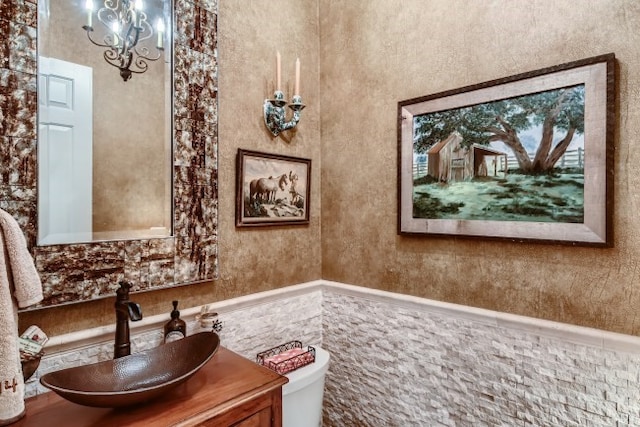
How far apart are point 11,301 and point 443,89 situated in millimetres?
1740

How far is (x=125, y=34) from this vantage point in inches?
56.9

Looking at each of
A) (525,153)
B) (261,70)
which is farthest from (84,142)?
(525,153)

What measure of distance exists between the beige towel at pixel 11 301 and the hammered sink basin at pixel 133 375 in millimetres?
77

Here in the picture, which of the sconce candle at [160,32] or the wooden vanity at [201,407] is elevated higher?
the sconce candle at [160,32]

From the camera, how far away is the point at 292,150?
2057mm

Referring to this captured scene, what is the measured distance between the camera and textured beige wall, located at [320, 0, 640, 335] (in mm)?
1275

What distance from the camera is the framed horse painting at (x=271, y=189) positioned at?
180 centimetres

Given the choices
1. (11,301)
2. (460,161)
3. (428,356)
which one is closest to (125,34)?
(11,301)

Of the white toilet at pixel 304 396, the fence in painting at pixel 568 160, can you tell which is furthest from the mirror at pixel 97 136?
the fence in painting at pixel 568 160

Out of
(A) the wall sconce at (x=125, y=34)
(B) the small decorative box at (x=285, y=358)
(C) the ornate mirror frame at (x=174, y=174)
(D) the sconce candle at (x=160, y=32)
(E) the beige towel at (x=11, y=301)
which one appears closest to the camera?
(E) the beige towel at (x=11, y=301)

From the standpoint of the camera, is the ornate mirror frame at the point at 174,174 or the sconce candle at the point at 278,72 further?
the sconce candle at the point at 278,72

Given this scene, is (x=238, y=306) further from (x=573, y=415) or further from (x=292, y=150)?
(x=573, y=415)

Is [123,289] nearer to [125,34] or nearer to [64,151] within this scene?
[64,151]

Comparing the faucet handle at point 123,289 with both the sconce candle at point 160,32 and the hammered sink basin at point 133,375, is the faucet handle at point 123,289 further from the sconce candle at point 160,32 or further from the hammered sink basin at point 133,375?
the sconce candle at point 160,32
